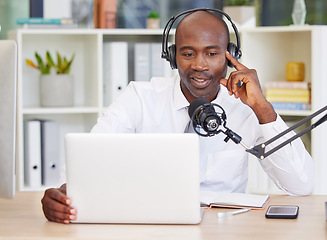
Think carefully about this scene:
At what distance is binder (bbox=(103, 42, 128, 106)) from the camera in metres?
3.55

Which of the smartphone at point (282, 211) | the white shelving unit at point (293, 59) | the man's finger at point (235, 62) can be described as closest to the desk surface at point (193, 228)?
the smartphone at point (282, 211)

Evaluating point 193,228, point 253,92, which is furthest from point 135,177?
point 253,92


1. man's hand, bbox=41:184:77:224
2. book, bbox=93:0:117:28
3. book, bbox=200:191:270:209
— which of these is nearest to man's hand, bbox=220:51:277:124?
book, bbox=200:191:270:209

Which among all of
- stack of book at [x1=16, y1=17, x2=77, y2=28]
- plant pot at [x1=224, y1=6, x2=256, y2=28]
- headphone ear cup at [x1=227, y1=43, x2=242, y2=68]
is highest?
plant pot at [x1=224, y1=6, x2=256, y2=28]

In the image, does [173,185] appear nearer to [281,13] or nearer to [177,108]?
[177,108]

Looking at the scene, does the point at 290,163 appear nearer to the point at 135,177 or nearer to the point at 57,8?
the point at 135,177

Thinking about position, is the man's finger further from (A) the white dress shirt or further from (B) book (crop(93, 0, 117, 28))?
(B) book (crop(93, 0, 117, 28))

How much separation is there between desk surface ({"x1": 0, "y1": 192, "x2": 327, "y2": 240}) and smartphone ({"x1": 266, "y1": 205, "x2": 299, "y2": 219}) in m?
0.02

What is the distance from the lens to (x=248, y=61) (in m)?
3.48

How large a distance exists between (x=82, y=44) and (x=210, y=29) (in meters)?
1.62

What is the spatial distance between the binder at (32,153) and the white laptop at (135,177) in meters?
1.90

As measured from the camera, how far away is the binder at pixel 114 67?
3549 mm

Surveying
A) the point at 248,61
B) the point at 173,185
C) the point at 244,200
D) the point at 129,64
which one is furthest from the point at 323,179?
the point at 173,185

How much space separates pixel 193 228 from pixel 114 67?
2.02 m
